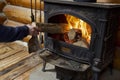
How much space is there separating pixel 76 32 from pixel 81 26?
8cm

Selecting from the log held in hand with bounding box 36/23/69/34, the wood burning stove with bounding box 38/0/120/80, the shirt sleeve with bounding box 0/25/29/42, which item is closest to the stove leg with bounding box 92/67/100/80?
the wood burning stove with bounding box 38/0/120/80

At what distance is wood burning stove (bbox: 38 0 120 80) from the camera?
1.43m

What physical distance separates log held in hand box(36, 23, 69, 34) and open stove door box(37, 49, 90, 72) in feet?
0.82

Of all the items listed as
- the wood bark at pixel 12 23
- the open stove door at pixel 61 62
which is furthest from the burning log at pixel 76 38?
the wood bark at pixel 12 23

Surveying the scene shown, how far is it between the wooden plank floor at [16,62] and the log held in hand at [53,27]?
1.99ft

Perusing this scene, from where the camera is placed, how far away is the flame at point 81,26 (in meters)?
1.65

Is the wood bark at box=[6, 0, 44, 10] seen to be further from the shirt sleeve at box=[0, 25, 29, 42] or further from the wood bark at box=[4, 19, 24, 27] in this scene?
the shirt sleeve at box=[0, 25, 29, 42]

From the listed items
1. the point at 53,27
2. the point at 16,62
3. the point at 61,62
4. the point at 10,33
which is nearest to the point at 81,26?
the point at 53,27

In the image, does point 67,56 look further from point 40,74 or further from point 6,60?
point 6,60

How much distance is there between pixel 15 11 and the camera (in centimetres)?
263

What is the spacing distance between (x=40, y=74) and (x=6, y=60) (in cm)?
60

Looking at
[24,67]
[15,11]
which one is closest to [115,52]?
[24,67]

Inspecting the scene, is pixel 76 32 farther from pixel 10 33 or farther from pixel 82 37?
pixel 10 33

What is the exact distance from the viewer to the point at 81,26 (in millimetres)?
1697
